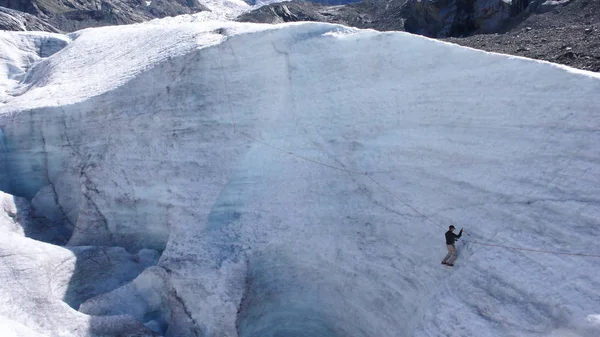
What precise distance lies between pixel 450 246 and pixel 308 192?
118 inches

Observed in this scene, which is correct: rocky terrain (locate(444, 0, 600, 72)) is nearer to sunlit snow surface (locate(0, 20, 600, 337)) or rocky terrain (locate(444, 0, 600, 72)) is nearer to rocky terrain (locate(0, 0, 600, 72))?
rocky terrain (locate(0, 0, 600, 72))

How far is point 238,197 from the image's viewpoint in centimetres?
888

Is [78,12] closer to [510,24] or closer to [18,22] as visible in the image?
[18,22]

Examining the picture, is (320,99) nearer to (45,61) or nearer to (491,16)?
(45,61)

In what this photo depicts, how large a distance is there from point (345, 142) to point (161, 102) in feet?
14.8

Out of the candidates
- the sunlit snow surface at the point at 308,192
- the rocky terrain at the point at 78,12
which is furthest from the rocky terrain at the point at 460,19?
the sunlit snow surface at the point at 308,192

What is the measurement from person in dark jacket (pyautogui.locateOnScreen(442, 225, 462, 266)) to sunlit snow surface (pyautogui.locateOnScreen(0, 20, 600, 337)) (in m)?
0.16

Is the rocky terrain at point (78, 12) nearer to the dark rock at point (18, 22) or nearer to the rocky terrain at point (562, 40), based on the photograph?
the dark rock at point (18, 22)

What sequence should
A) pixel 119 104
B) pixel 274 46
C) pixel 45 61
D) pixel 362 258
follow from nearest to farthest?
pixel 362 258 < pixel 274 46 < pixel 119 104 < pixel 45 61

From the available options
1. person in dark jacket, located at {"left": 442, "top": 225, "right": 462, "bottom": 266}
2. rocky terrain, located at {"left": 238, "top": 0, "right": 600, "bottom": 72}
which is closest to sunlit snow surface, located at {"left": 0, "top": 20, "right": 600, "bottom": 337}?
person in dark jacket, located at {"left": 442, "top": 225, "right": 462, "bottom": 266}

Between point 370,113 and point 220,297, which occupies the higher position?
point 370,113

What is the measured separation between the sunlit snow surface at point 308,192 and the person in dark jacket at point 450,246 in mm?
164

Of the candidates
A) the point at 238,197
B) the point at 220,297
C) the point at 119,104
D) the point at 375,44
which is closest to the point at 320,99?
the point at 375,44

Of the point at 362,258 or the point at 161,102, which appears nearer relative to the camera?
the point at 362,258
